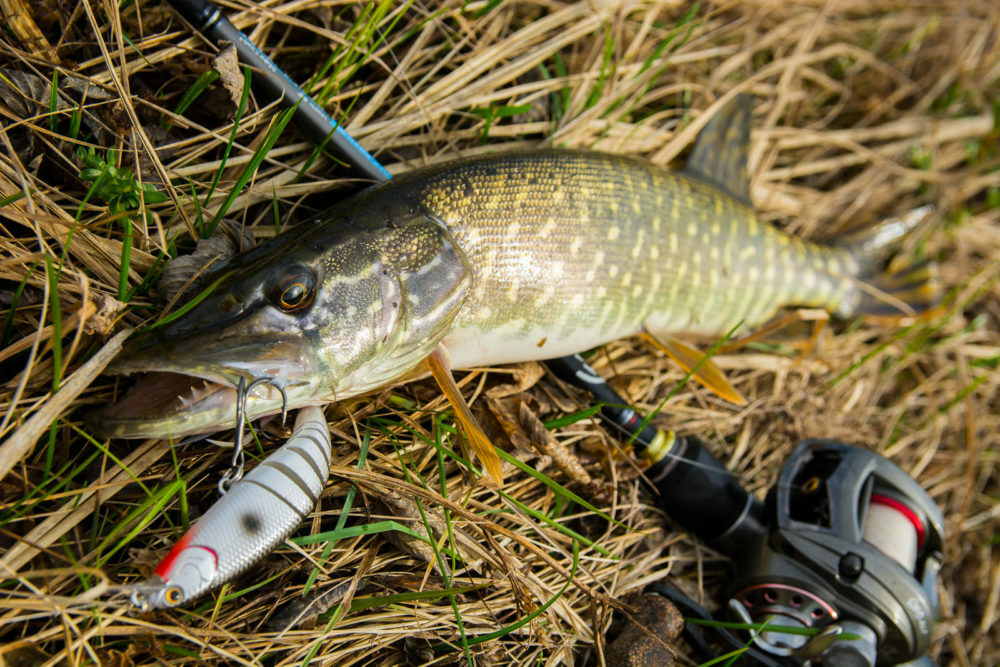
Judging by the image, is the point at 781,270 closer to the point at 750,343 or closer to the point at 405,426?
the point at 750,343

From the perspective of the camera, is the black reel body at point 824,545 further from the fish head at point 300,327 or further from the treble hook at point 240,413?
the treble hook at point 240,413

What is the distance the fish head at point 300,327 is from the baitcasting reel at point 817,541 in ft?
2.10

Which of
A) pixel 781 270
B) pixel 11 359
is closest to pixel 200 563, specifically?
pixel 11 359

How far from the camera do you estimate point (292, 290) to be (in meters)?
1.42

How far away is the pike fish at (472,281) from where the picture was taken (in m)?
1.37

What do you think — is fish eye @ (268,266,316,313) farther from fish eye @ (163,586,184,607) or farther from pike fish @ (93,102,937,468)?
fish eye @ (163,586,184,607)

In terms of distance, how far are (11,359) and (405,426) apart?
A: 3.30 feet

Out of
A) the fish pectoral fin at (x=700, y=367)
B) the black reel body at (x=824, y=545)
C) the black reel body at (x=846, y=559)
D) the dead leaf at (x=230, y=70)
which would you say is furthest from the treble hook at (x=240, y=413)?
the black reel body at (x=846, y=559)

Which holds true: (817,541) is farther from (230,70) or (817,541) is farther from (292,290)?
(230,70)

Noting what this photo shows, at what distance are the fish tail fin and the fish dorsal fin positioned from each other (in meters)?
0.68

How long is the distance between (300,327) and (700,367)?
1.35m

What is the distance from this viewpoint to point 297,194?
1.94 metres

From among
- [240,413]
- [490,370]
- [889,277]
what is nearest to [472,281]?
[490,370]

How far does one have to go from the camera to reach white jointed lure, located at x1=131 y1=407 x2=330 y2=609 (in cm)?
113
